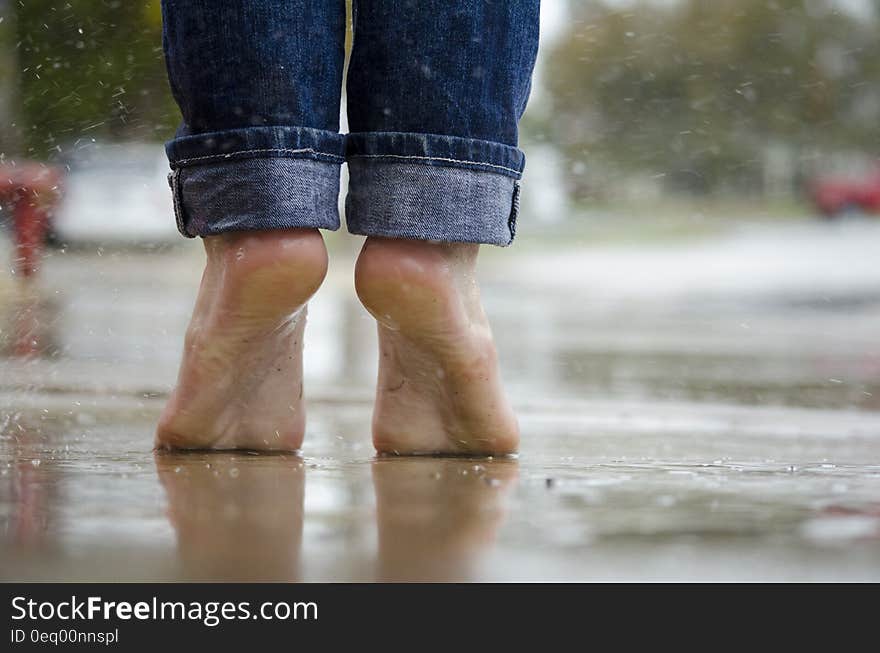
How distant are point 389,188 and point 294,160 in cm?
10

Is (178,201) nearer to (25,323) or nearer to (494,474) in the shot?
(494,474)

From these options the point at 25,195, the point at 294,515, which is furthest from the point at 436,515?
the point at 25,195

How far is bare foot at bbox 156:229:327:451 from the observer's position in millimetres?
1238

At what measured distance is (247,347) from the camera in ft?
4.28

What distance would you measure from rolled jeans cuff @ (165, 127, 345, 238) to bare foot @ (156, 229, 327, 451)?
2 cm

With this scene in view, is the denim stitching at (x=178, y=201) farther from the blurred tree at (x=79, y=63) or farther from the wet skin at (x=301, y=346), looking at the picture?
the blurred tree at (x=79, y=63)

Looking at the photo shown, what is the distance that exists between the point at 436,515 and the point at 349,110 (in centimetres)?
56

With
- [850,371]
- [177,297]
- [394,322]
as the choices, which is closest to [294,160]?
[394,322]

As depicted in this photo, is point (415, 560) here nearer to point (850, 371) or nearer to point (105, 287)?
point (850, 371)

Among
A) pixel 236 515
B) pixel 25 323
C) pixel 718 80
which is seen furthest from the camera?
pixel 718 80

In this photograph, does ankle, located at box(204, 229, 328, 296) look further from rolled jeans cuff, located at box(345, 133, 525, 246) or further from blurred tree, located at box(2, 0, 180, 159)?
blurred tree, located at box(2, 0, 180, 159)

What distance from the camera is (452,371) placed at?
1321 millimetres

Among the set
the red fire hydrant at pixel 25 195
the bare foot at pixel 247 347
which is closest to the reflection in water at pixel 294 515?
the bare foot at pixel 247 347

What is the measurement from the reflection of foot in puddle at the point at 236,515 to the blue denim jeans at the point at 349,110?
26cm
